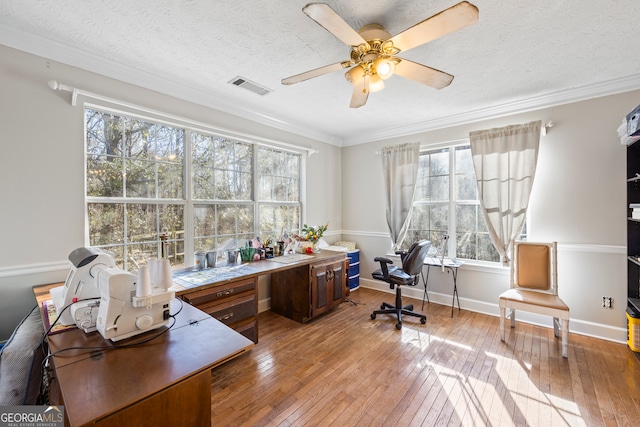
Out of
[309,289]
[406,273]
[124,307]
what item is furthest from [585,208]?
[124,307]

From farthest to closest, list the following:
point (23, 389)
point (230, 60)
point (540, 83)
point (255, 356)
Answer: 1. point (540, 83)
2. point (255, 356)
3. point (230, 60)
4. point (23, 389)

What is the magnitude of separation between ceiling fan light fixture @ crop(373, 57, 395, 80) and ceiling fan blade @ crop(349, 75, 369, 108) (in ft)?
0.44

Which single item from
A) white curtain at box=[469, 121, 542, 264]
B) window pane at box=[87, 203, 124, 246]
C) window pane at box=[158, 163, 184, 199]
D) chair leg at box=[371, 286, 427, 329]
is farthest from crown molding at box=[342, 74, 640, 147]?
window pane at box=[87, 203, 124, 246]

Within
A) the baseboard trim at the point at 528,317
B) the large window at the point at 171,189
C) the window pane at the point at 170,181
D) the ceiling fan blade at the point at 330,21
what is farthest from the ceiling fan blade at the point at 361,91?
the baseboard trim at the point at 528,317

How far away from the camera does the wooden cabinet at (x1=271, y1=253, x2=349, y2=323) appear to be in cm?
312

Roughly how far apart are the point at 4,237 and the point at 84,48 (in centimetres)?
153

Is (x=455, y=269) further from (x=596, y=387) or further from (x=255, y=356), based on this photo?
(x=255, y=356)

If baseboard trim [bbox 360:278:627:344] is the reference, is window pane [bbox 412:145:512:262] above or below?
Answer: above

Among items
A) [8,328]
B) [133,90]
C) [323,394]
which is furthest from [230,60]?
[323,394]

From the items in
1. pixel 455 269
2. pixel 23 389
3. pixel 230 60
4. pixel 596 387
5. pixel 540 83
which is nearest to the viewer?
pixel 23 389

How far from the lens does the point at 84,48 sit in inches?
81.7

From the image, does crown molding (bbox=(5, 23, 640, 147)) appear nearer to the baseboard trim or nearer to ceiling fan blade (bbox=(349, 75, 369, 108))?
ceiling fan blade (bbox=(349, 75, 369, 108))

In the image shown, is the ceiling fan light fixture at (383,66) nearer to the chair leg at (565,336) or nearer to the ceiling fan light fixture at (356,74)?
the ceiling fan light fixture at (356,74)

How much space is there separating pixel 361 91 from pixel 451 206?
239cm
